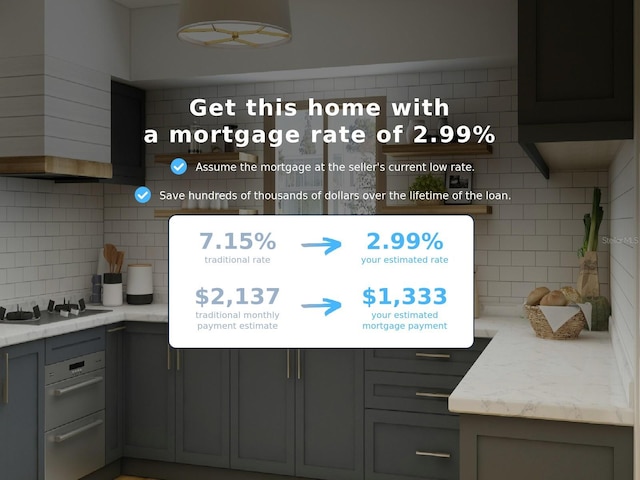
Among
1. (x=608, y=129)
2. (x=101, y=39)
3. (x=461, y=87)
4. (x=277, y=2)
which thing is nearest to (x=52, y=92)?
(x=101, y=39)

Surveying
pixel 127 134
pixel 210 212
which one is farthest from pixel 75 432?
pixel 127 134

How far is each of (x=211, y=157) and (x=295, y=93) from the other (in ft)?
2.23

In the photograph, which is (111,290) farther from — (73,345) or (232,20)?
(232,20)

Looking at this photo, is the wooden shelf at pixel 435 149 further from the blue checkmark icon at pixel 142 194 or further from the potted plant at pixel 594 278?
the blue checkmark icon at pixel 142 194

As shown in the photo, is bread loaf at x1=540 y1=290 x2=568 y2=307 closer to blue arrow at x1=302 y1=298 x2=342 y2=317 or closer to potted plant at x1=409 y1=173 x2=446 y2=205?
potted plant at x1=409 y1=173 x2=446 y2=205

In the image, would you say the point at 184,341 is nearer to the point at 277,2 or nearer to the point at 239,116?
the point at 239,116

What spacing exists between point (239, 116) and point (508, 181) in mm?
1782

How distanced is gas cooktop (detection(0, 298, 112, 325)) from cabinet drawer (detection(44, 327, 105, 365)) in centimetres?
13

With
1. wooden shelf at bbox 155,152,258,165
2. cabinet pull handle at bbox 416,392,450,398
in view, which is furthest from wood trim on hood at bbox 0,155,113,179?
cabinet pull handle at bbox 416,392,450,398

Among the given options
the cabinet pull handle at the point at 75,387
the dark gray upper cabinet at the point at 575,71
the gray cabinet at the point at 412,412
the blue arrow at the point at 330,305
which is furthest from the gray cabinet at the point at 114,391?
the dark gray upper cabinet at the point at 575,71

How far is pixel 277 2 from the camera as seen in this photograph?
2.83 m

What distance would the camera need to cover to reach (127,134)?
16.2ft

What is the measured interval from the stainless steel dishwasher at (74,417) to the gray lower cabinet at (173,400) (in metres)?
0.21

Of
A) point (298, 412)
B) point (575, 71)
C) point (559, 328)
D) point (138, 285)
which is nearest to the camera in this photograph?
point (575, 71)
